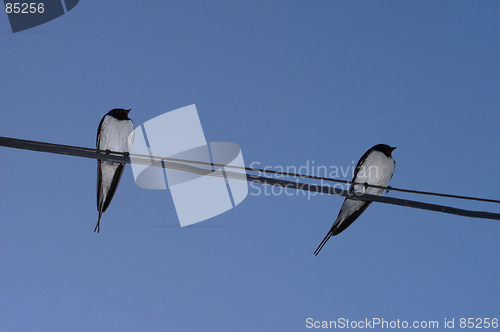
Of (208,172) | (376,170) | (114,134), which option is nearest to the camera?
(208,172)

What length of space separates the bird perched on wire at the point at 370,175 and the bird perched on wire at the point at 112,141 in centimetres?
265

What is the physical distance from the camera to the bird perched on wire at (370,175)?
5176 mm

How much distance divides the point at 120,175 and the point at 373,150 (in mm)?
3170

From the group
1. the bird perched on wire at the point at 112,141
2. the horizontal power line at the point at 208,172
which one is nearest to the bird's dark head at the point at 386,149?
the horizontal power line at the point at 208,172

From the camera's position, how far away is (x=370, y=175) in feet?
17.5

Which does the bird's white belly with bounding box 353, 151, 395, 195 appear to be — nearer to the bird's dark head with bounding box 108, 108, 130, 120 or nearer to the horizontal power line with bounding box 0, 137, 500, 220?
the horizontal power line with bounding box 0, 137, 500, 220

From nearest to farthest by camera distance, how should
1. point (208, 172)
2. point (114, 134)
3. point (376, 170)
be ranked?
1. point (208, 172)
2. point (114, 134)
3. point (376, 170)

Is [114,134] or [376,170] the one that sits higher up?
[114,134]

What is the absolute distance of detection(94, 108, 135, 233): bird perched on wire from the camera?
4977 millimetres

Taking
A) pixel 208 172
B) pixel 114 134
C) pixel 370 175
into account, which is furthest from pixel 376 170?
pixel 114 134

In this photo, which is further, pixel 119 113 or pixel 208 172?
pixel 119 113

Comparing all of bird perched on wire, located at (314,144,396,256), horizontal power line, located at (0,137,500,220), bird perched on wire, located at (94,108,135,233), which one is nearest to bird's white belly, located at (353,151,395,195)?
bird perched on wire, located at (314,144,396,256)

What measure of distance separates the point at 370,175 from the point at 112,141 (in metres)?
3.18

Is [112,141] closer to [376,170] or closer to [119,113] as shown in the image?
[119,113]
